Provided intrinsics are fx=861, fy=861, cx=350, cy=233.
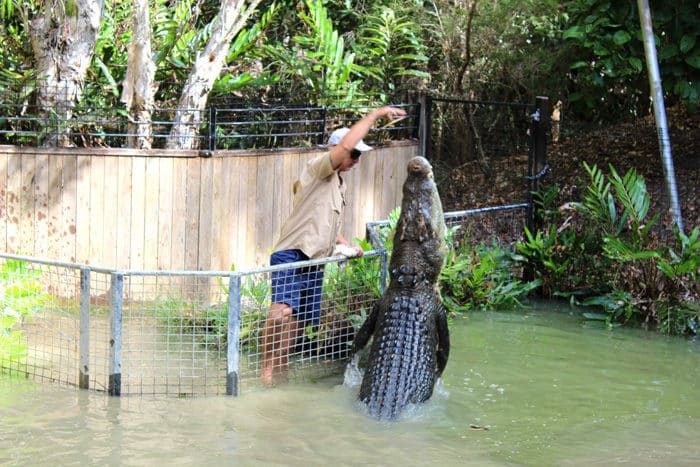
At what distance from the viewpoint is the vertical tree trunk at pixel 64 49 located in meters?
8.66

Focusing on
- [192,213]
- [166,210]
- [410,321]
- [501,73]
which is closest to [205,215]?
[192,213]

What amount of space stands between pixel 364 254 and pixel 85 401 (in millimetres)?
2217

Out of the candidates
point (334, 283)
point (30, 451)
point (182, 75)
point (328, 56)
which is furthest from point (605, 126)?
point (30, 451)

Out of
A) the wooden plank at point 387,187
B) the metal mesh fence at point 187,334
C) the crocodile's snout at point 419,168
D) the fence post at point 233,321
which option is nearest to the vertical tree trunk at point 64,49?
the metal mesh fence at point 187,334

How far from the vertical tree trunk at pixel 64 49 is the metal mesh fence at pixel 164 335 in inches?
97.7

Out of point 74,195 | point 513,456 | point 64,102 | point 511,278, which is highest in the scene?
point 64,102

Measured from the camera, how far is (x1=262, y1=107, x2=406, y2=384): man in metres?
6.09

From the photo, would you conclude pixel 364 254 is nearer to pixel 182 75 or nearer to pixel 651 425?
pixel 651 425

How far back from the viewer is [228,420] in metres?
5.41

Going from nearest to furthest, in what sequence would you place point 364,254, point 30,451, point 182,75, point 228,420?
point 30,451, point 228,420, point 364,254, point 182,75

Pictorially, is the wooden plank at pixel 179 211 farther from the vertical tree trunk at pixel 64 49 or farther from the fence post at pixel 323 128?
the fence post at pixel 323 128

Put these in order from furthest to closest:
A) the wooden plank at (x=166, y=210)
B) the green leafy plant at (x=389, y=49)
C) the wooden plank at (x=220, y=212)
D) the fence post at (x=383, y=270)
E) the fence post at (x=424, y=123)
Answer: the green leafy plant at (x=389, y=49) < the fence post at (x=424, y=123) < the wooden plank at (x=220, y=212) < the wooden plank at (x=166, y=210) < the fence post at (x=383, y=270)

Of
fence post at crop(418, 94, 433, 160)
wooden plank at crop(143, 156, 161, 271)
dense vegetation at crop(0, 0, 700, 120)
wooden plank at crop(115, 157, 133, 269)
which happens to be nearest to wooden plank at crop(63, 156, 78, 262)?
wooden plank at crop(115, 157, 133, 269)

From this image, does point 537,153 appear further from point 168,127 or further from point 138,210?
point 138,210
